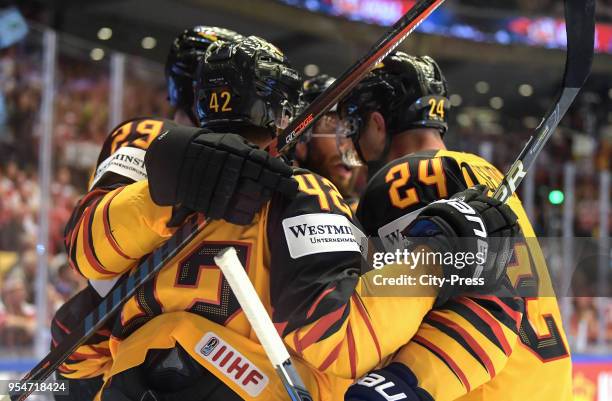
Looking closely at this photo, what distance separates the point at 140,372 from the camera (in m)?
1.44

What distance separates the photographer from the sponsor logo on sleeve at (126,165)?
5.32 ft

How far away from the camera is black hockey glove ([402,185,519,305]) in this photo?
1316 mm

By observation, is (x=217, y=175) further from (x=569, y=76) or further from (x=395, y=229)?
(x=569, y=76)

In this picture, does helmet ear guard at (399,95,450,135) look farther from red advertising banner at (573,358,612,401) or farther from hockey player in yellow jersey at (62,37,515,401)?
red advertising banner at (573,358,612,401)

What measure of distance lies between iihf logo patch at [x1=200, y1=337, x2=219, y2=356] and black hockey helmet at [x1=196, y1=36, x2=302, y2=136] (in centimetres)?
36

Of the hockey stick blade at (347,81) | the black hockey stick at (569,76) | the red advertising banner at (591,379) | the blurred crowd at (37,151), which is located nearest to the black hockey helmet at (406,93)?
the black hockey stick at (569,76)

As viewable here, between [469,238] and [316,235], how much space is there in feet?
0.76

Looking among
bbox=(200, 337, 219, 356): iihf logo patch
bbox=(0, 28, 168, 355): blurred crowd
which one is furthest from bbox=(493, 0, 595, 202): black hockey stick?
bbox=(0, 28, 168, 355): blurred crowd

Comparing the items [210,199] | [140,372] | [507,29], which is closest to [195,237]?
[210,199]

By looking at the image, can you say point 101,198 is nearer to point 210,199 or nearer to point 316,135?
point 210,199

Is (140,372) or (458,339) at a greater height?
(458,339)

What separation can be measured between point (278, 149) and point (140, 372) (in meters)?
0.44

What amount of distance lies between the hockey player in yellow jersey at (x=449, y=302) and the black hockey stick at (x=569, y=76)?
98 mm

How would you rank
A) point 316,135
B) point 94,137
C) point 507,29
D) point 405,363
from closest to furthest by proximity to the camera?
point 405,363 < point 316,135 < point 94,137 < point 507,29
